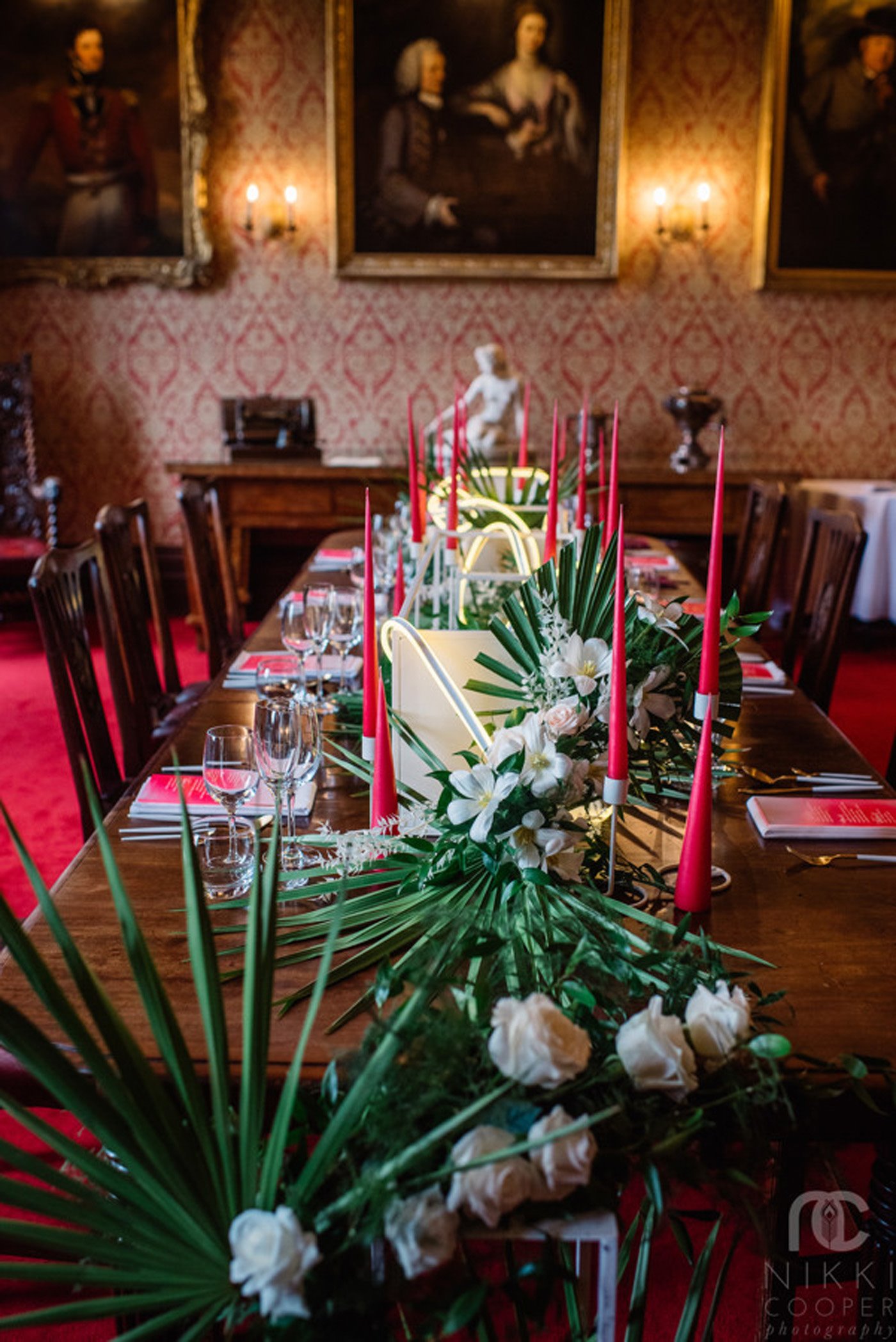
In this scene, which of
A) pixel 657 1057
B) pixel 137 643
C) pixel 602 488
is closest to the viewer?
pixel 657 1057

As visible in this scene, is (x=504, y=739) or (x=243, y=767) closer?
(x=504, y=739)

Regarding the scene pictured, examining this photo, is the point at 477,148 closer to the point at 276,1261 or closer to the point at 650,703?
the point at 650,703

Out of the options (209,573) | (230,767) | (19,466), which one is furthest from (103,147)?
(230,767)

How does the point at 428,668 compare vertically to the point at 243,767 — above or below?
above

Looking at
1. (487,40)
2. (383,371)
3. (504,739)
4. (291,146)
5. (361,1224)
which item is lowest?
(361,1224)

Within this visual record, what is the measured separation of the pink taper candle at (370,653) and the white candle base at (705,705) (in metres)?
0.33

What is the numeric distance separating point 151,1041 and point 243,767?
43 centimetres

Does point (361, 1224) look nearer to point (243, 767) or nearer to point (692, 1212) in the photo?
point (692, 1212)

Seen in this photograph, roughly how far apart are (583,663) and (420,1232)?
60 cm

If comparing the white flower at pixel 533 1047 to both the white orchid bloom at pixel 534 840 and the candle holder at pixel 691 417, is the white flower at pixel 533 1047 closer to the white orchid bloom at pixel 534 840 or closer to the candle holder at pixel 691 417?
the white orchid bloom at pixel 534 840

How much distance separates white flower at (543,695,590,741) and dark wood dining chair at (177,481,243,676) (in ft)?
6.17

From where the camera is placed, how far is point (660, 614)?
3.99 ft

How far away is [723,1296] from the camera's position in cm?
154

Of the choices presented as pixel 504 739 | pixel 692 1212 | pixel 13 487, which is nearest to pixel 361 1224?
pixel 692 1212
